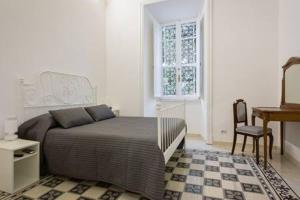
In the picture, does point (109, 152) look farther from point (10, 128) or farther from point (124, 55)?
point (124, 55)

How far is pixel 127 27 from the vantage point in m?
4.25

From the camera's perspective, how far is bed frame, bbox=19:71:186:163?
89.1 inches

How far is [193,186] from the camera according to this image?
6.72 feet

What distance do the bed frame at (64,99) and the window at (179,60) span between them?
4.30 ft

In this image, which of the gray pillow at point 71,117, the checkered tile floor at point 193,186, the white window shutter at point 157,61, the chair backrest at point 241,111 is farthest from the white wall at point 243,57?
the gray pillow at point 71,117

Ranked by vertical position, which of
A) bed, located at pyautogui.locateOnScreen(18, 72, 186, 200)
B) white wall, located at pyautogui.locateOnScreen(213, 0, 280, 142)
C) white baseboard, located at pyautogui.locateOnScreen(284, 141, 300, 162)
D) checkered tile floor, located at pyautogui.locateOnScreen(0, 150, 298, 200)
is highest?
white wall, located at pyautogui.locateOnScreen(213, 0, 280, 142)

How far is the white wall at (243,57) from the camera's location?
336 cm

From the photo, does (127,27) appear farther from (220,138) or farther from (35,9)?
(220,138)

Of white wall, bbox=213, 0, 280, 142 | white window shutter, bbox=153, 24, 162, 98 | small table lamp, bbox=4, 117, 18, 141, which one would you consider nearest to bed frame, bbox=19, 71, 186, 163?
small table lamp, bbox=4, 117, 18, 141

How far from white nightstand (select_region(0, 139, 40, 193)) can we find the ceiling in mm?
3588

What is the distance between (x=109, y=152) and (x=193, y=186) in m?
0.97

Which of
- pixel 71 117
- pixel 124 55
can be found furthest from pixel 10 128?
pixel 124 55

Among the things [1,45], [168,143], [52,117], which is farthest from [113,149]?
[1,45]

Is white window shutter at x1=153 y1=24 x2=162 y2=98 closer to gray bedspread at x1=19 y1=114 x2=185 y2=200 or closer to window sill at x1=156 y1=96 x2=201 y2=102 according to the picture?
window sill at x1=156 y1=96 x2=201 y2=102
